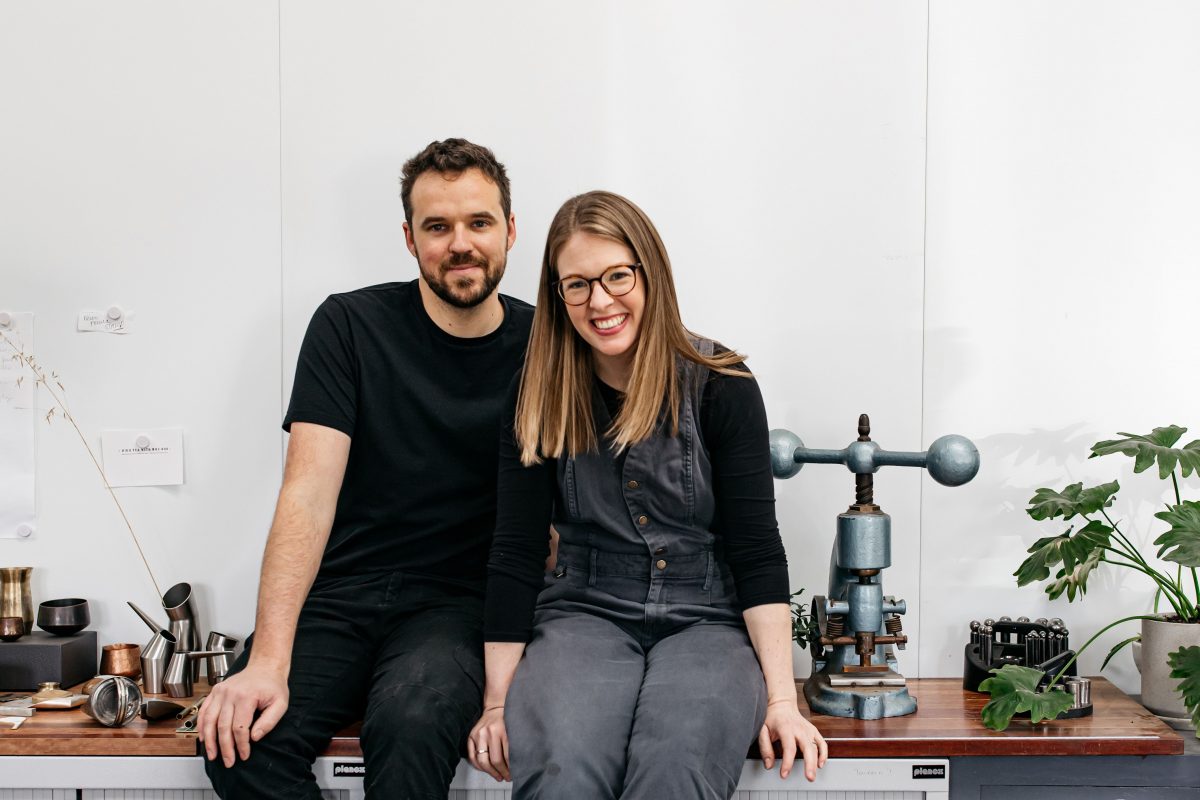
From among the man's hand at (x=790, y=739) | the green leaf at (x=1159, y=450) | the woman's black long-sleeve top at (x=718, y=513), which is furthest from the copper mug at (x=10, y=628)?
the green leaf at (x=1159, y=450)

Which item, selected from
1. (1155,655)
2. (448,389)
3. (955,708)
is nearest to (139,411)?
(448,389)

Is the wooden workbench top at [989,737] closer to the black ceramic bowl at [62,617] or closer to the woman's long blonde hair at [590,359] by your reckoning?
the woman's long blonde hair at [590,359]

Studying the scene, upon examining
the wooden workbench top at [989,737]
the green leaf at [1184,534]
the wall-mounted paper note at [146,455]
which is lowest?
the wooden workbench top at [989,737]

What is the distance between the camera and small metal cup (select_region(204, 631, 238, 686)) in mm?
1966

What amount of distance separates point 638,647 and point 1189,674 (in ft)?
2.87

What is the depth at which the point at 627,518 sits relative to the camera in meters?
1.66

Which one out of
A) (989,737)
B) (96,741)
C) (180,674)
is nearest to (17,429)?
(180,674)

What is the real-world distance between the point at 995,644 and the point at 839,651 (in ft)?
1.08

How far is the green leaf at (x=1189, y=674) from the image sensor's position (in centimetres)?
162

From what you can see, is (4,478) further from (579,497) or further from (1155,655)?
(1155,655)

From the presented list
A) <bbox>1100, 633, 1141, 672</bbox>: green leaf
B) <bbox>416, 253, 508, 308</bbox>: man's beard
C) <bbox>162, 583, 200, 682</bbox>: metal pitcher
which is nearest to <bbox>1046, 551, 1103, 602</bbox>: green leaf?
<bbox>1100, 633, 1141, 672</bbox>: green leaf

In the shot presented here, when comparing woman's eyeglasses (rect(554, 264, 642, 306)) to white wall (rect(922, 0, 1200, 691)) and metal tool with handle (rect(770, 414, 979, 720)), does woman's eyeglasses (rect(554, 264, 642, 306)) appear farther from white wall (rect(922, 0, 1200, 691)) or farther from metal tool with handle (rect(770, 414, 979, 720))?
white wall (rect(922, 0, 1200, 691))

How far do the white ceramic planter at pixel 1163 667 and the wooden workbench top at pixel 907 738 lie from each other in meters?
0.10

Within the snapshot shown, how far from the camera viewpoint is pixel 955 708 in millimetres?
1791
